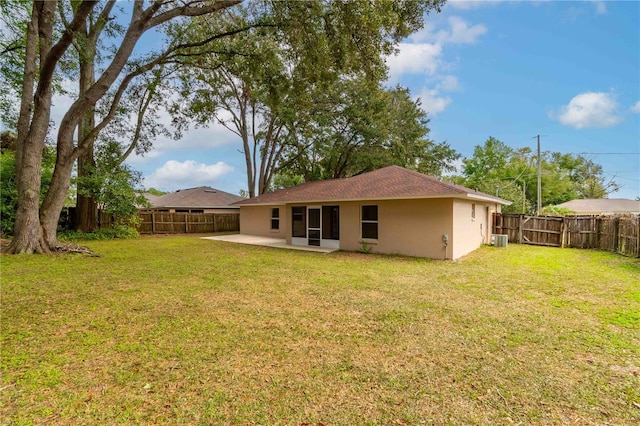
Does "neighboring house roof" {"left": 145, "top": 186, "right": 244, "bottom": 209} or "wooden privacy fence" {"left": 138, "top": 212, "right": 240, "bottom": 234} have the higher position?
"neighboring house roof" {"left": 145, "top": 186, "right": 244, "bottom": 209}

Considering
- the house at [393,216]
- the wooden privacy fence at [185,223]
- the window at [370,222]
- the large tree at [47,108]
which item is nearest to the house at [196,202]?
the wooden privacy fence at [185,223]

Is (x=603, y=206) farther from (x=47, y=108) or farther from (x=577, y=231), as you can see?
(x=47, y=108)

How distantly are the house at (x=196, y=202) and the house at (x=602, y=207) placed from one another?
31754 mm

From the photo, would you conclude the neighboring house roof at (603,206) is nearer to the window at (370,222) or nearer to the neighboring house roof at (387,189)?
the neighboring house roof at (387,189)

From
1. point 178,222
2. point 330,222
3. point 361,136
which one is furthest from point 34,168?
point 361,136

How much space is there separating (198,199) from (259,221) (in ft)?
31.9

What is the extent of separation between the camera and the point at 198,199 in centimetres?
2445

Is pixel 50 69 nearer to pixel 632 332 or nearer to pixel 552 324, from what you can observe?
pixel 552 324

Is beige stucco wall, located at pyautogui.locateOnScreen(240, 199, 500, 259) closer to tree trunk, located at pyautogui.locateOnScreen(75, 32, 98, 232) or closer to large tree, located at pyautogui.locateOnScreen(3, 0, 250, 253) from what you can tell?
large tree, located at pyautogui.locateOnScreen(3, 0, 250, 253)

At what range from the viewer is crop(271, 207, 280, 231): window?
16569 mm

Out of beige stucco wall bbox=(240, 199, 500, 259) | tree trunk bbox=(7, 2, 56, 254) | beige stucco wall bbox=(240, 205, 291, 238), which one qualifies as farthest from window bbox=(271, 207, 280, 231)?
tree trunk bbox=(7, 2, 56, 254)

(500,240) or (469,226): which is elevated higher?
(469,226)

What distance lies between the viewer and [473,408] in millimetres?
2410

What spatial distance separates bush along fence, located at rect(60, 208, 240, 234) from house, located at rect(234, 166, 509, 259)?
7767 millimetres
